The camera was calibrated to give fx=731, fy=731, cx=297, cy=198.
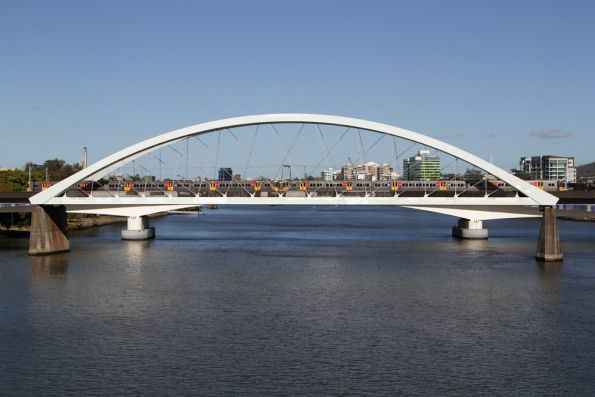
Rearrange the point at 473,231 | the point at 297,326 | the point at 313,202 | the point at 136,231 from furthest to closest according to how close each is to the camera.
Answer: the point at 473,231, the point at 136,231, the point at 313,202, the point at 297,326

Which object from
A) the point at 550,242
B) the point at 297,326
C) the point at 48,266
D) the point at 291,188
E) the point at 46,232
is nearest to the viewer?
the point at 297,326

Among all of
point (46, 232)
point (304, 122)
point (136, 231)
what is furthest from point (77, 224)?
point (304, 122)

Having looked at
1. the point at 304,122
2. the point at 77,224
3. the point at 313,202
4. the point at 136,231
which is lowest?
the point at 77,224

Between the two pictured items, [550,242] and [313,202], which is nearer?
[550,242]

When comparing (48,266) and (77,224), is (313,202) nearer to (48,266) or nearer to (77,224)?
(48,266)

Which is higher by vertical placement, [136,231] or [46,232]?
[46,232]

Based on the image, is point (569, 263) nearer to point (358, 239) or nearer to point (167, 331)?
point (358, 239)

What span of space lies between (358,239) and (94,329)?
168ft

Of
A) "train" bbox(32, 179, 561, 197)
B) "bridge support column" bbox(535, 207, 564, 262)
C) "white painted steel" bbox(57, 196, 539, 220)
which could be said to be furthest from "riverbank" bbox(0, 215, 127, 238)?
"bridge support column" bbox(535, 207, 564, 262)

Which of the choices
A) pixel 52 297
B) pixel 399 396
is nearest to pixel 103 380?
pixel 399 396

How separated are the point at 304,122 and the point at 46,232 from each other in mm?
22974

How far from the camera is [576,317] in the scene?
33.9 meters

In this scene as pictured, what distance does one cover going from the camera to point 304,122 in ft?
192

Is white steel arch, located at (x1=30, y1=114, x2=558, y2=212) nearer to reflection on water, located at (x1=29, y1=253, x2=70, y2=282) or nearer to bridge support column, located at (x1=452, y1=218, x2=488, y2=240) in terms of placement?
reflection on water, located at (x1=29, y1=253, x2=70, y2=282)
